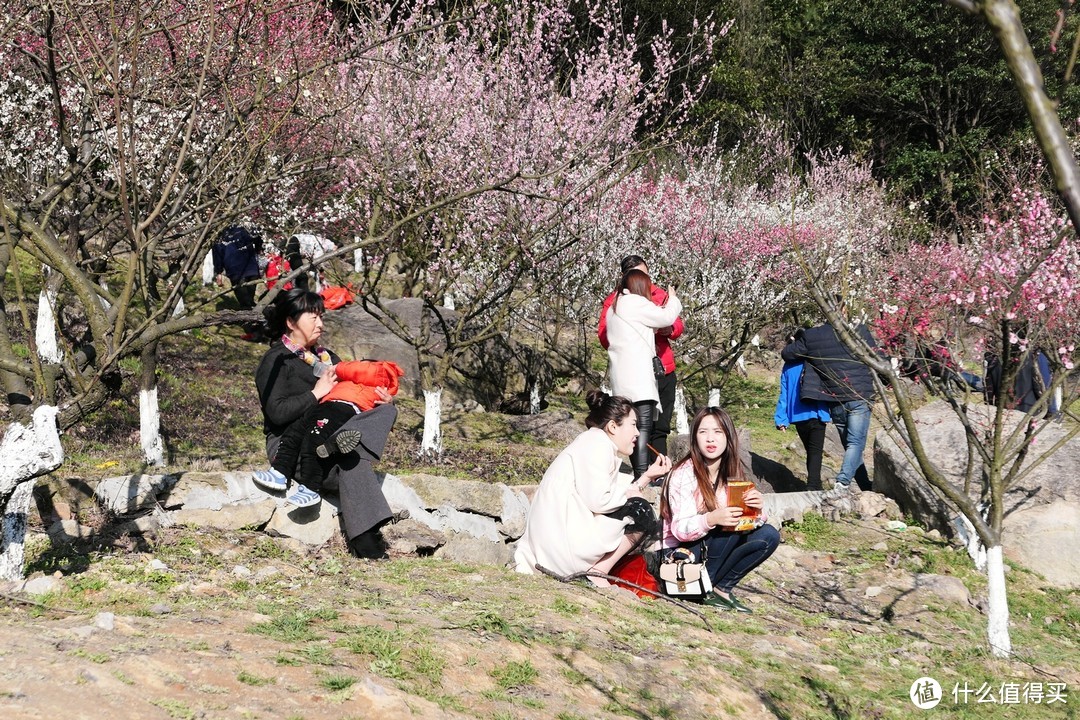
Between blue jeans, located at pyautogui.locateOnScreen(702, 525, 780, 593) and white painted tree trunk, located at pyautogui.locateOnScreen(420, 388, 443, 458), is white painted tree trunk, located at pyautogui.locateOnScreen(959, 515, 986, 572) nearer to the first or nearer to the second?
blue jeans, located at pyautogui.locateOnScreen(702, 525, 780, 593)

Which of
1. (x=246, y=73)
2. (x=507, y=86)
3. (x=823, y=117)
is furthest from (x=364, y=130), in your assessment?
(x=823, y=117)

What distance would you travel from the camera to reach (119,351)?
430cm

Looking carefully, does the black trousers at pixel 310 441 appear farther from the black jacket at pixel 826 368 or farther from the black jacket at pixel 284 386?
the black jacket at pixel 826 368

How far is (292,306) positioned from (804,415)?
4.92 metres

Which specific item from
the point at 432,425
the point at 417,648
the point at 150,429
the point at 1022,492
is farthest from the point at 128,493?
the point at 1022,492

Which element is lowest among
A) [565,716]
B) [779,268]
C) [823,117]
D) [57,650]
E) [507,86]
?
[565,716]

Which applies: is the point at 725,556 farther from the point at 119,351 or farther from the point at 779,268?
the point at 779,268

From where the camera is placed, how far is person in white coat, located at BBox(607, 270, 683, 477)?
6.96m

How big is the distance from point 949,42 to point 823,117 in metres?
3.47

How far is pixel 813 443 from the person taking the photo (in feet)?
29.1

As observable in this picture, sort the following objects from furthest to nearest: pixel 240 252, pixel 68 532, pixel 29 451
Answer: pixel 240 252 < pixel 68 532 < pixel 29 451

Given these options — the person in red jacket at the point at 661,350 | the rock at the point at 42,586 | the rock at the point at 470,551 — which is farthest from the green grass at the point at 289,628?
the person in red jacket at the point at 661,350

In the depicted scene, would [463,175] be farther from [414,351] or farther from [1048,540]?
[1048,540]

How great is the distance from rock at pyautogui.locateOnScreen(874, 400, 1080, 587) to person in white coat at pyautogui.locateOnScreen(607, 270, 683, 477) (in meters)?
2.22
